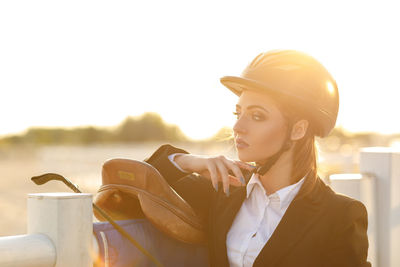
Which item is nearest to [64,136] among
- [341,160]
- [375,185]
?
[341,160]

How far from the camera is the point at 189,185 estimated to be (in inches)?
95.3

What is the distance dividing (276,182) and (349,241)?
471mm

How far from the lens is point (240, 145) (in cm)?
229

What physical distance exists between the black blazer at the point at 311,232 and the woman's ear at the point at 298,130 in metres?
0.21

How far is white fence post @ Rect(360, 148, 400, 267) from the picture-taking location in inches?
148

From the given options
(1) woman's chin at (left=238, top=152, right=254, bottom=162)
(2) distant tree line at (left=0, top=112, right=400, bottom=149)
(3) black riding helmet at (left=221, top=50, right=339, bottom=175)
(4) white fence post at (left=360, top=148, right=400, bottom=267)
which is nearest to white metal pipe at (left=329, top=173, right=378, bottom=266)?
(4) white fence post at (left=360, top=148, right=400, bottom=267)

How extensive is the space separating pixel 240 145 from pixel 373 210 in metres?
1.98

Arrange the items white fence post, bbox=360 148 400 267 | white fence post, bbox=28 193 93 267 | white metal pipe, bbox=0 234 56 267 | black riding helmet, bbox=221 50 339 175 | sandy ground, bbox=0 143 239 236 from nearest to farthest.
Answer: white metal pipe, bbox=0 234 56 267 → white fence post, bbox=28 193 93 267 → black riding helmet, bbox=221 50 339 175 → white fence post, bbox=360 148 400 267 → sandy ground, bbox=0 143 239 236

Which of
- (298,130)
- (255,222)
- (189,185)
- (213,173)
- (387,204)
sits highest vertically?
(298,130)

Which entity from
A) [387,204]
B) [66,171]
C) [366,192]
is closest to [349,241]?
[366,192]

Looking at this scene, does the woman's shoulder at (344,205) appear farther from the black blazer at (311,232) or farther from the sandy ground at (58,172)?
the sandy ground at (58,172)

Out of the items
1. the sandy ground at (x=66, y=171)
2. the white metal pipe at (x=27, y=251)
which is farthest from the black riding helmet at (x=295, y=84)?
the white metal pipe at (x=27, y=251)

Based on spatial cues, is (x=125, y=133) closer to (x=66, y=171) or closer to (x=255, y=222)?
(x=66, y=171)

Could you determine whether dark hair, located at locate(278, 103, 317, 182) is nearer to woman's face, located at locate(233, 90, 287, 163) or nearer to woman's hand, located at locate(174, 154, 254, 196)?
woman's face, located at locate(233, 90, 287, 163)
